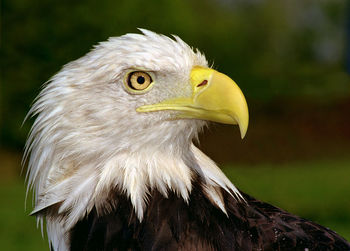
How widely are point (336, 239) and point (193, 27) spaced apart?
10533 mm

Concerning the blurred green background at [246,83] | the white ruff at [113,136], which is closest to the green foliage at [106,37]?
the blurred green background at [246,83]

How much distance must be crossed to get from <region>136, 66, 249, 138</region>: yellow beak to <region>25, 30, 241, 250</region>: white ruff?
0.04 meters

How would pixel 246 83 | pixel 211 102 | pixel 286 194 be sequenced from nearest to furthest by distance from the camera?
pixel 211 102 < pixel 286 194 < pixel 246 83

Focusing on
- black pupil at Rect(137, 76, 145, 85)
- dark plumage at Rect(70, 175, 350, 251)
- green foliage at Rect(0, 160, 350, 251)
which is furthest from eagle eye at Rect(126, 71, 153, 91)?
green foliage at Rect(0, 160, 350, 251)

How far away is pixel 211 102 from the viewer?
106 inches

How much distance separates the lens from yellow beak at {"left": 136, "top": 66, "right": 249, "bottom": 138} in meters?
2.65

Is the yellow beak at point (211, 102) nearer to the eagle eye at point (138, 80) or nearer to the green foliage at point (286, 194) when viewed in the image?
the eagle eye at point (138, 80)

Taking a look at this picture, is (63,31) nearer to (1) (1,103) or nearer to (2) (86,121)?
(1) (1,103)

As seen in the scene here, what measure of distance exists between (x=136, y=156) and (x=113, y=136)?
0.14 metres

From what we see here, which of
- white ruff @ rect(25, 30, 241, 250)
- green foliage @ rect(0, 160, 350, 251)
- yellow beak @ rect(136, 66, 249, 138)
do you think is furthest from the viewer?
green foliage @ rect(0, 160, 350, 251)

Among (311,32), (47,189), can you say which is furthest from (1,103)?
(47,189)

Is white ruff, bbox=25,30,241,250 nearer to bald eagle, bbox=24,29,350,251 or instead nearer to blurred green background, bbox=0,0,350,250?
bald eagle, bbox=24,29,350,251

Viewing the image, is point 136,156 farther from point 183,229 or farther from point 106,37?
point 106,37

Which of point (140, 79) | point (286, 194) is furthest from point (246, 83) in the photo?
point (140, 79)
